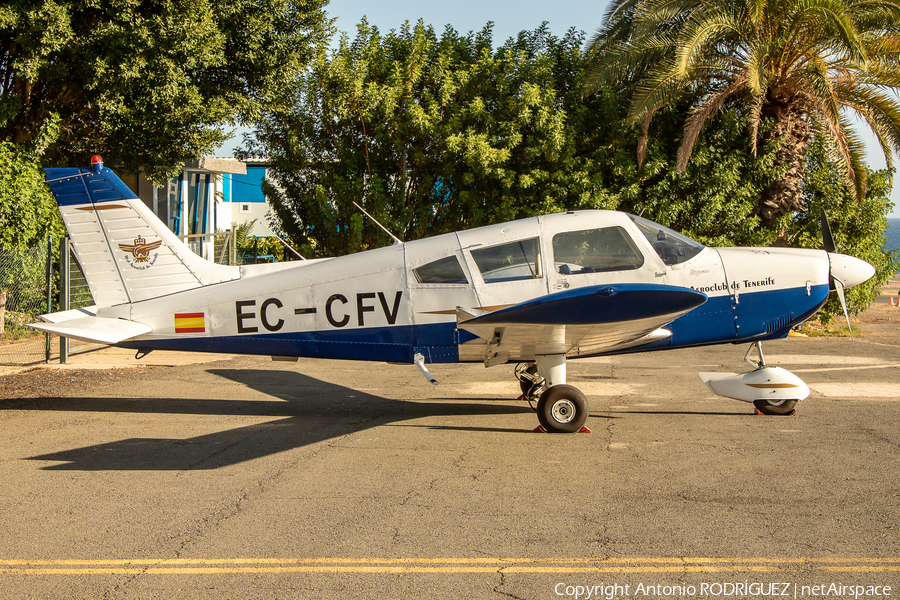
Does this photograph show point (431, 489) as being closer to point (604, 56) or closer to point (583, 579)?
point (583, 579)

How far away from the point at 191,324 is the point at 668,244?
533 cm

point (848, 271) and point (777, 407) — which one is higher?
point (848, 271)

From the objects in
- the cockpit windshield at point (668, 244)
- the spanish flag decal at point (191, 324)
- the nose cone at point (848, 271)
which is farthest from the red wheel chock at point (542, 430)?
the spanish flag decal at point (191, 324)

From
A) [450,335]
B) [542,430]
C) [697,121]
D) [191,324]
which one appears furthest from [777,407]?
[697,121]

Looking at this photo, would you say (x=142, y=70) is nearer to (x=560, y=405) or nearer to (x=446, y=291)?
(x=446, y=291)

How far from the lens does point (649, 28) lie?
51.2 ft

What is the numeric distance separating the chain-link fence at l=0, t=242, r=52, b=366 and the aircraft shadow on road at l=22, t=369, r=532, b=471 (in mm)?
5653

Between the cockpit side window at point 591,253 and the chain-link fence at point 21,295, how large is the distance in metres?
10.6

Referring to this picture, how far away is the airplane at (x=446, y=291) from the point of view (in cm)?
736

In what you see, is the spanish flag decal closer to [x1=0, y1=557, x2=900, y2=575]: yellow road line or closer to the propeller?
[x1=0, y1=557, x2=900, y2=575]: yellow road line

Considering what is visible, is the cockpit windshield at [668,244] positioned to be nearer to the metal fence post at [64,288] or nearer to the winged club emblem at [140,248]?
the winged club emblem at [140,248]

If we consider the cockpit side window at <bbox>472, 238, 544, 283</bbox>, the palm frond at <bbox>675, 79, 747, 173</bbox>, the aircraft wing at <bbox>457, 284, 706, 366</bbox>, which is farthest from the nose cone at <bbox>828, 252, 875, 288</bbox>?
the palm frond at <bbox>675, 79, 747, 173</bbox>

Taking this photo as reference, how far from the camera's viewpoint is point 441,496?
5.36 meters

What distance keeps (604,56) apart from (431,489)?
43.4 feet
